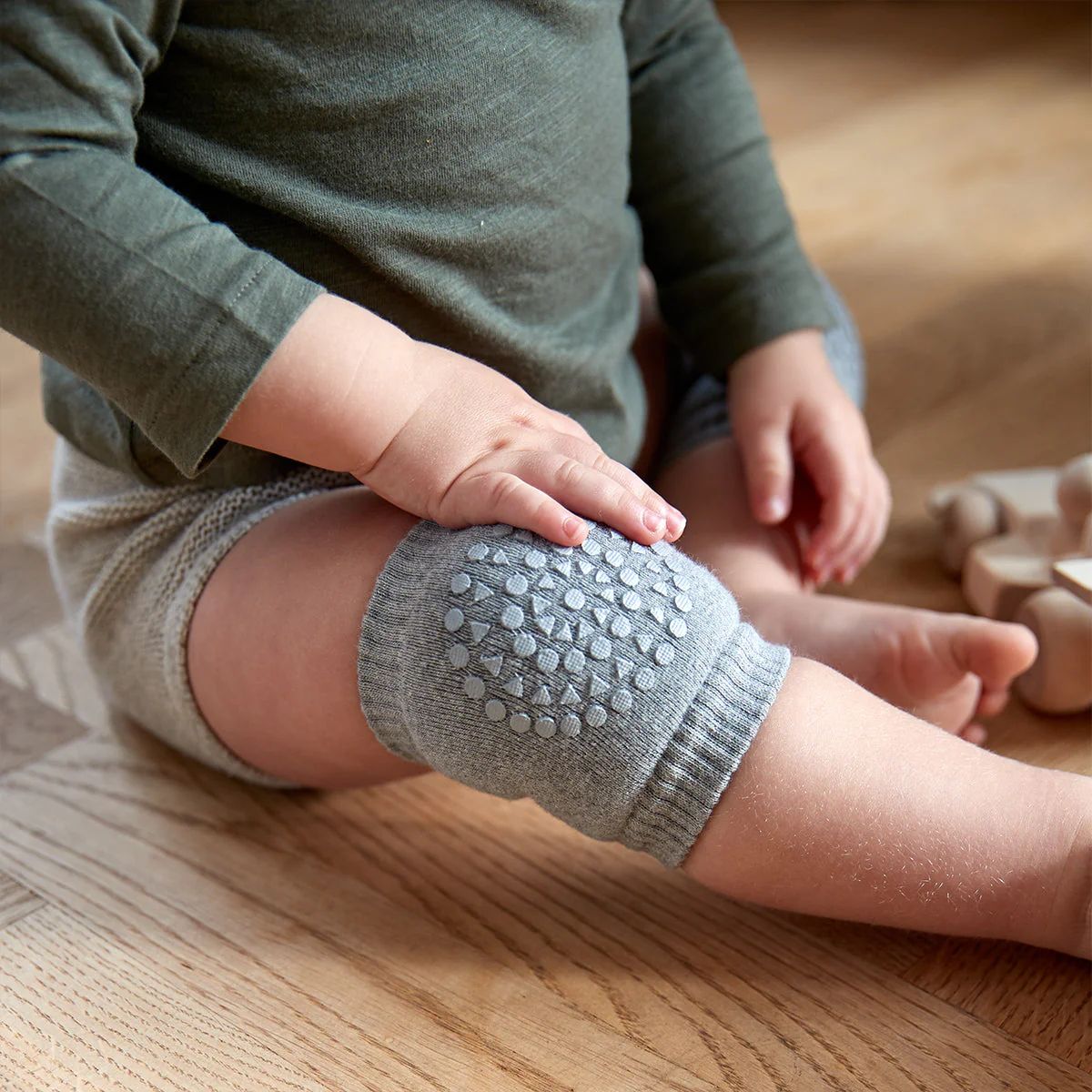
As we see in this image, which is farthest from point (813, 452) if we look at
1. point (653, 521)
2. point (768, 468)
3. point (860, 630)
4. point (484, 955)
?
point (484, 955)

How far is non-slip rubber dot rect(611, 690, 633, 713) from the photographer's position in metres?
0.49

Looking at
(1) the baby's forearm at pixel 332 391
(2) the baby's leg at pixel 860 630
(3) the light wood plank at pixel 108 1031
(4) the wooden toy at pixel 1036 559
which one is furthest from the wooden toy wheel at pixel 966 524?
(3) the light wood plank at pixel 108 1031

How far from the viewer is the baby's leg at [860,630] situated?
0.60 meters

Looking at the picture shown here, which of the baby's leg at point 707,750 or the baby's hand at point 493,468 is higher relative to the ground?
the baby's hand at point 493,468

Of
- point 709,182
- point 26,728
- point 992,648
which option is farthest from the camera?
point 709,182

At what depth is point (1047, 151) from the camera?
5.16 feet

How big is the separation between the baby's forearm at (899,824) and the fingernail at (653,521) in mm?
78

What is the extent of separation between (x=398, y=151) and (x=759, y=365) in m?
0.27

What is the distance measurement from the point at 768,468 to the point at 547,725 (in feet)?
0.92

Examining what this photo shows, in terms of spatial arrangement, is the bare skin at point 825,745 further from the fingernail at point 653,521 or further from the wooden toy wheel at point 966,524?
the wooden toy wheel at point 966,524

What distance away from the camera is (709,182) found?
31.8 inches

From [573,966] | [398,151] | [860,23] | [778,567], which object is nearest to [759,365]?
[778,567]

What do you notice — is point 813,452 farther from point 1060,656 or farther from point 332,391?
point 332,391

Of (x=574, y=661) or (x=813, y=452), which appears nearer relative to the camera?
(x=574, y=661)
